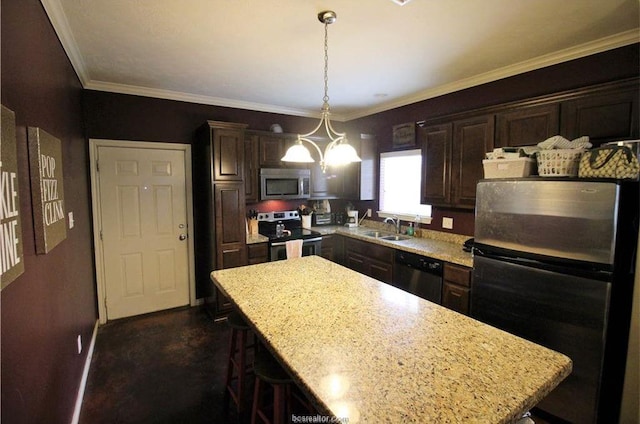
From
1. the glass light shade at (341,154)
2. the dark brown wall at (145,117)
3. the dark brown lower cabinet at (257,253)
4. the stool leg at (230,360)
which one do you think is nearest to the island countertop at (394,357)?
the stool leg at (230,360)

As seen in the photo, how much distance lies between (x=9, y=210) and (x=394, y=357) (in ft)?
4.69

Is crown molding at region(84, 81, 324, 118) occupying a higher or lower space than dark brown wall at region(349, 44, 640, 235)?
higher

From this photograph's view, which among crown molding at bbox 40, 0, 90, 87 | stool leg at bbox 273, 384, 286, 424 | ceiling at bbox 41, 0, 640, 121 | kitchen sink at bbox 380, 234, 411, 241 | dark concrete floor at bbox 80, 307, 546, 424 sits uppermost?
ceiling at bbox 41, 0, 640, 121

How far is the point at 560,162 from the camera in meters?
2.07

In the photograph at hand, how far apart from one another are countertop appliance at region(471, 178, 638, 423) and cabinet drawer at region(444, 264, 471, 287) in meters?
0.34

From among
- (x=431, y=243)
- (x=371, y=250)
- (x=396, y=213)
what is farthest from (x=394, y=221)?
(x=431, y=243)

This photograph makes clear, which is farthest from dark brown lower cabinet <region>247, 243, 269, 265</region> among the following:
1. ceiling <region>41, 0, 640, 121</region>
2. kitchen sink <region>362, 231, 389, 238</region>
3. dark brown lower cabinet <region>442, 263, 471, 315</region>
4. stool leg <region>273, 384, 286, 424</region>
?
stool leg <region>273, 384, 286, 424</region>

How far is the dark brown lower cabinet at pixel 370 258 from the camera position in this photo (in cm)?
345

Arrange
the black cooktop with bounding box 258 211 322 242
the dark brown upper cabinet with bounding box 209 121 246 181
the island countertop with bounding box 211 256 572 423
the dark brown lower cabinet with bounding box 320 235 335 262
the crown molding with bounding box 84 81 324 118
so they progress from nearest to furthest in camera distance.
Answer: the island countertop with bounding box 211 256 572 423, the crown molding with bounding box 84 81 324 118, the dark brown upper cabinet with bounding box 209 121 246 181, the black cooktop with bounding box 258 211 322 242, the dark brown lower cabinet with bounding box 320 235 335 262

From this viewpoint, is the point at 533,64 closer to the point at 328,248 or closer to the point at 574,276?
the point at 574,276

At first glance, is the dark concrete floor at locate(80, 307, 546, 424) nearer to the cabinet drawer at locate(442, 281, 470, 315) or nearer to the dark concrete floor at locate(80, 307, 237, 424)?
the dark concrete floor at locate(80, 307, 237, 424)

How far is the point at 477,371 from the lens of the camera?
1104 millimetres

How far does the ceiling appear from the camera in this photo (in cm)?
190

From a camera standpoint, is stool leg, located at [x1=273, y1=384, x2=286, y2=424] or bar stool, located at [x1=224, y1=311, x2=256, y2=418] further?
bar stool, located at [x1=224, y1=311, x2=256, y2=418]
